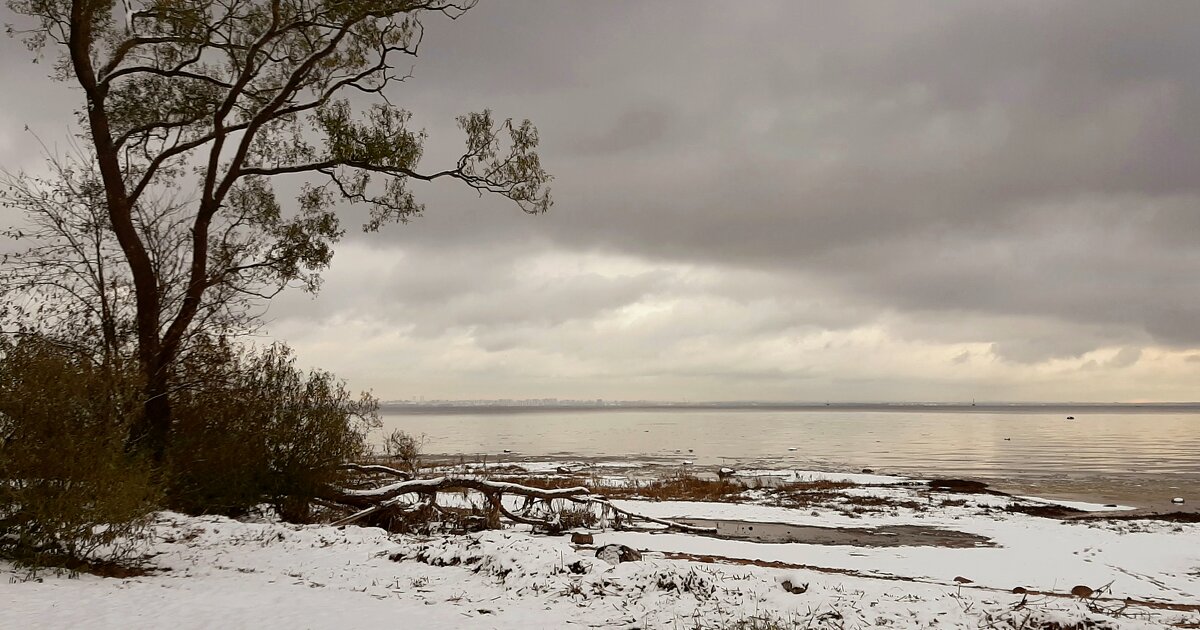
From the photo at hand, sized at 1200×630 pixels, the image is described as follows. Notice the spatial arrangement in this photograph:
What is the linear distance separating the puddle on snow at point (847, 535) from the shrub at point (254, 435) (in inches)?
398

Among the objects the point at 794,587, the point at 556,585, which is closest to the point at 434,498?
the point at 556,585

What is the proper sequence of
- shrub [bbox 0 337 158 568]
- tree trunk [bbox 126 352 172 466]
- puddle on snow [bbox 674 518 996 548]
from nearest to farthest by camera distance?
shrub [bbox 0 337 158 568] → tree trunk [bbox 126 352 172 466] → puddle on snow [bbox 674 518 996 548]

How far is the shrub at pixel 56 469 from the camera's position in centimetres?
976

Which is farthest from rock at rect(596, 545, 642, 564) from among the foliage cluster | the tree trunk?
the tree trunk

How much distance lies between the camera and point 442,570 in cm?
1138

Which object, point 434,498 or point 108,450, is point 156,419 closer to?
point 108,450

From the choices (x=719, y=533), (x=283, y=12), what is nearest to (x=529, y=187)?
(x=283, y=12)

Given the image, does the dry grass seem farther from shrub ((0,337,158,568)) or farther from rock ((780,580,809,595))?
shrub ((0,337,158,568))

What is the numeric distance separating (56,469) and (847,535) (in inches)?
692

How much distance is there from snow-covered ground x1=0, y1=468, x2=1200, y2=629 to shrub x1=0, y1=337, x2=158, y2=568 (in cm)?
75

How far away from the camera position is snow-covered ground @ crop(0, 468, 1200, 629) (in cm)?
846

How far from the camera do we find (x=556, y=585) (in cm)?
1033

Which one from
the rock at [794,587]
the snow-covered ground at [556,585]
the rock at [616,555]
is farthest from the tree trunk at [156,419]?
the rock at [794,587]

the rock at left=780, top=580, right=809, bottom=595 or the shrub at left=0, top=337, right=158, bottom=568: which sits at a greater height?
the shrub at left=0, top=337, right=158, bottom=568
